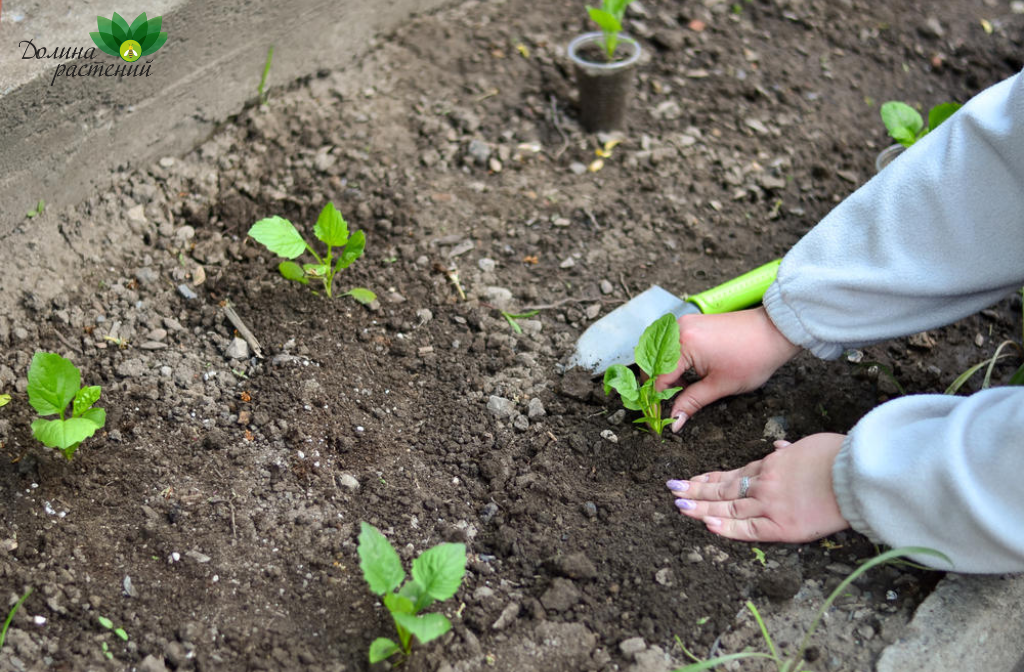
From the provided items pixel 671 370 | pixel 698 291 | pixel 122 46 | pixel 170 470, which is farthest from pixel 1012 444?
pixel 122 46

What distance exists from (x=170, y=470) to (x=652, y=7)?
2.03 metres

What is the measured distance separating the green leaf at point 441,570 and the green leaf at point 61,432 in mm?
637

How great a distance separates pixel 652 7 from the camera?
2865mm

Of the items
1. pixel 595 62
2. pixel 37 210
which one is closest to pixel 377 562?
pixel 37 210

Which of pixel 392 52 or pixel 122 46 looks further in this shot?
pixel 392 52

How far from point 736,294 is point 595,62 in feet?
2.89

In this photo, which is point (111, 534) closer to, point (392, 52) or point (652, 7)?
point (392, 52)

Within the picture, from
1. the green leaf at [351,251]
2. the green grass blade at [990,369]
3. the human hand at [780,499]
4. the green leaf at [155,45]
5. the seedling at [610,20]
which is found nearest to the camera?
the human hand at [780,499]

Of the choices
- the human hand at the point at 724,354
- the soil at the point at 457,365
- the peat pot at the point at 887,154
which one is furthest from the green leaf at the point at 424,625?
the peat pot at the point at 887,154

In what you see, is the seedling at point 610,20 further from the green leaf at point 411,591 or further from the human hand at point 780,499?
the green leaf at point 411,591

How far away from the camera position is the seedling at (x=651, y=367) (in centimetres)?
164

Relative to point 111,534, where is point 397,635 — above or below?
below

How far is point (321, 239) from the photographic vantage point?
194 cm

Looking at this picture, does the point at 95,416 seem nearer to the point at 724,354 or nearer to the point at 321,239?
the point at 321,239
